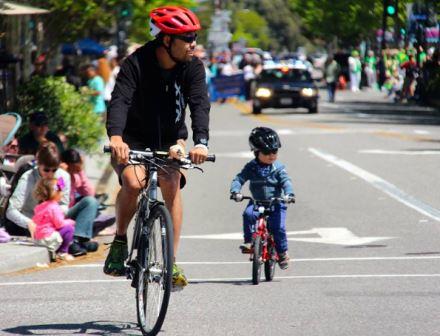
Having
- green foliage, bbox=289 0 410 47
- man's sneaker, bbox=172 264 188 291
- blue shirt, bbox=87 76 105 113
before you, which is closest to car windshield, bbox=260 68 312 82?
blue shirt, bbox=87 76 105 113

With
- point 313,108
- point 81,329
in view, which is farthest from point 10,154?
point 313,108

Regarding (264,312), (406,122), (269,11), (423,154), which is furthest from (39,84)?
(269,11)

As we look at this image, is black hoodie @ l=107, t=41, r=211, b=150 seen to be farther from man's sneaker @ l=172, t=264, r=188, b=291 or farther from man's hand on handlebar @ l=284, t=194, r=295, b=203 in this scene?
man's hand on handlebar @ l=284, t=194, r=295, b=203

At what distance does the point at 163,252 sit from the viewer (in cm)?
799

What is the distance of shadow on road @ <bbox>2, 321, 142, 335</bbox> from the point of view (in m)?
8.71

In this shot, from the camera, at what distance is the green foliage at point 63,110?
2084 cm

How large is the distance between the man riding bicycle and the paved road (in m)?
0.86

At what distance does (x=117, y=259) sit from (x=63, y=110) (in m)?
12.3

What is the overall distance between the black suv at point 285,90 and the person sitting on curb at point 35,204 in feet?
106

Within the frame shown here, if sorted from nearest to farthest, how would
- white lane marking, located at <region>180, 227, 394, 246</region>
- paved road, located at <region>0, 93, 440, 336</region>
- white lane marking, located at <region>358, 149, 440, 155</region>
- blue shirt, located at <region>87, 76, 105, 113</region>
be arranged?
1. paved road, located at <region>0, 93, 440, 336</region>
2. white lane marking, located at <region>180, 227, 394, 246</region>
3. white lane marking, located at <region>358, 149, 440, 155</region>
4. blue shirt, located at <region>87, 76, 105, 113</region>

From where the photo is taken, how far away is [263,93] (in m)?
46.7

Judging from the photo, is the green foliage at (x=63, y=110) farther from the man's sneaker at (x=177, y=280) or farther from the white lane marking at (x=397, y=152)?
the man's sneaker at (x=177, y=280)

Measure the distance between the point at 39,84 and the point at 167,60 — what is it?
13.0m

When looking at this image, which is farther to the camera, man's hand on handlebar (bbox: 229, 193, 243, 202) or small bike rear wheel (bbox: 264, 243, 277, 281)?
small bike rear wheel (bbox: 264, 243, 277, 281)
